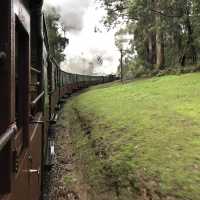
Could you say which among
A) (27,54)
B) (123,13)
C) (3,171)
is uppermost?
(123,13)

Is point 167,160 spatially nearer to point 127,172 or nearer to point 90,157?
point 127,172

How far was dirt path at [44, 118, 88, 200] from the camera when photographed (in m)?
7.54

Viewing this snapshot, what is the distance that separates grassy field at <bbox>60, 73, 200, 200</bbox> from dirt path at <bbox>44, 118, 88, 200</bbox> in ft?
0.75

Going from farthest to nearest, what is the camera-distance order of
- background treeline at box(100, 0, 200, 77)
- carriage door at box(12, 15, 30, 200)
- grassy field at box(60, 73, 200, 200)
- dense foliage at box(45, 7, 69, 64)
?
dense foliage at box(45, 7, 69, 64)
background treeline at box(100, 0, 200, 77)
grassy field at box(60, 73, 200, 200)
carriage door at box(12, 15, 30, 200)

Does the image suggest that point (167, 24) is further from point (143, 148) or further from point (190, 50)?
point (143, 148)

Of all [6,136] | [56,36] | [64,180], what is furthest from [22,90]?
[56,36]

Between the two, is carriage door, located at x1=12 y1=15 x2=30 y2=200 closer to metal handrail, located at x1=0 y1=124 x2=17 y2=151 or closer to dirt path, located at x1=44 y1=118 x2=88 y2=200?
metal handrail, located at x1=0 y1=124 x2=17 y2=151

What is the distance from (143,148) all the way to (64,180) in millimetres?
1716

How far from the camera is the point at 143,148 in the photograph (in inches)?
340

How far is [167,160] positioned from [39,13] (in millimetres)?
4063

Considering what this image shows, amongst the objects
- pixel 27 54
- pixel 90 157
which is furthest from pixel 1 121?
pixel 90 157

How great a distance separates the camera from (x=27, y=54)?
3.45 metres

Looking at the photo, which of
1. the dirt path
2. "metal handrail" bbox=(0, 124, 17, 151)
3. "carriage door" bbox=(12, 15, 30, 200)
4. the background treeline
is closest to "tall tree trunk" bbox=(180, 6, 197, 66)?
the background treeline

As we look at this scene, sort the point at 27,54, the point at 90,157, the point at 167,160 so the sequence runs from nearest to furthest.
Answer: the point at 27,54
the point at 167,160
the point at 90,157
